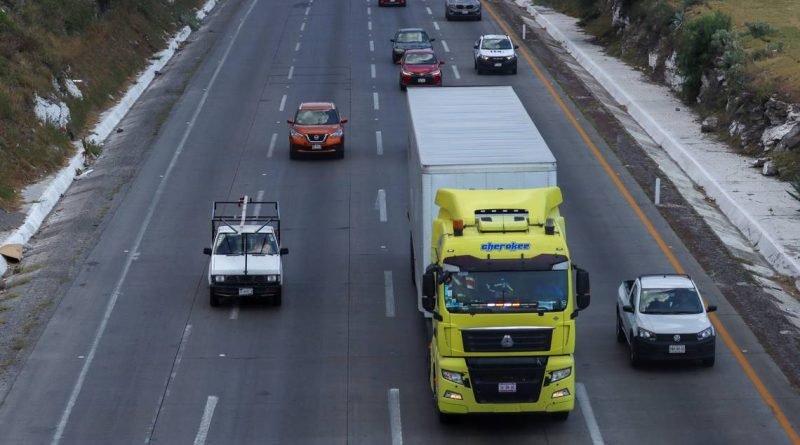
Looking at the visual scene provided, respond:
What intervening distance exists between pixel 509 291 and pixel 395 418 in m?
3.74

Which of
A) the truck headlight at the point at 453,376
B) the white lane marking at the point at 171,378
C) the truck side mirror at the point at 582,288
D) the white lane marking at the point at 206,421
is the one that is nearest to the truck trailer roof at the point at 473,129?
the truck side mirror at the point at 582,288

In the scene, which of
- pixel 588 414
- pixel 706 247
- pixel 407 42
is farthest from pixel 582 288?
pixel 407 42

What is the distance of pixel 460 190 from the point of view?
74.3 feet

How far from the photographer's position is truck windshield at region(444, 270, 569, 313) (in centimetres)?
2025

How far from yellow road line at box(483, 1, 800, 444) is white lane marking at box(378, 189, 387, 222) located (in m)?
7.11

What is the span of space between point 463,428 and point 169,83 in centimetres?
3673

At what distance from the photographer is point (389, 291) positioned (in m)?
30.1

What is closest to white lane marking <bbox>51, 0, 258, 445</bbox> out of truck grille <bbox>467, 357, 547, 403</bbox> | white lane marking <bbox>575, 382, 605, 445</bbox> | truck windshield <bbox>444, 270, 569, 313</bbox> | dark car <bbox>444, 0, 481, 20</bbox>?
truck grille <bbox>467, 357, 547, 403</bbox>

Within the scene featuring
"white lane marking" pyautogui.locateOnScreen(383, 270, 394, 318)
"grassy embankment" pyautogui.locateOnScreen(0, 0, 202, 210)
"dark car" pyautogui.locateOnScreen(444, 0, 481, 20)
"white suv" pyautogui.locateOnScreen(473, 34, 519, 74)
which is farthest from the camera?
"dark car" pyautogui.locateOnScreen(444, 0, 481, 20)

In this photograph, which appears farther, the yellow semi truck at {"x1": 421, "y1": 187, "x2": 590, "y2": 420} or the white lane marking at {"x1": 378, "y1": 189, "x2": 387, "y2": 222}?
the white lane marking at {"x1": 378, "y1": 189, "x2": 387, "y2": 222}

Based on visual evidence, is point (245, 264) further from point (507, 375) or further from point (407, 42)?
point (407, 42)

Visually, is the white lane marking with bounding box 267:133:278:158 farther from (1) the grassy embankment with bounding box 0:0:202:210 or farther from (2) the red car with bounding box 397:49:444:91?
(2) the red car with bounding box 397:49:444:91

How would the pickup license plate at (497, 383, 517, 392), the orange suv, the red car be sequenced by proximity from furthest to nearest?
1. the red car
2. the orange suv
3. the pickup license plate at (497, 383, 517, 392)

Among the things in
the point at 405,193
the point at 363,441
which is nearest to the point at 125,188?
the point at 405,193
